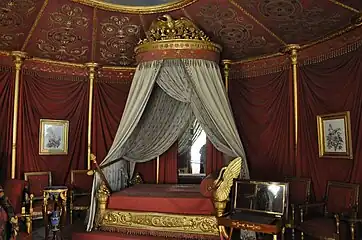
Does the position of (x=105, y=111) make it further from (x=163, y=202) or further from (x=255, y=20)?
(x=255, y=20)

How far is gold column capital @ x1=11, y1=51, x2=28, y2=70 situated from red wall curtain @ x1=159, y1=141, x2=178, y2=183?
3.01m

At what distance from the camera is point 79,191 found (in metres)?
6.38

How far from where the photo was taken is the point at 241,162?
476cm

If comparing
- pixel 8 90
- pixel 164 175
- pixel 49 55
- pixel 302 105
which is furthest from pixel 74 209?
pixel 302 105

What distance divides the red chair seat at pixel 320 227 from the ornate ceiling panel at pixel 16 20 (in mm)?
4842

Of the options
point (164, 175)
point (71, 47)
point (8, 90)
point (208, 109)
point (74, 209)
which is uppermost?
point (71, 47)

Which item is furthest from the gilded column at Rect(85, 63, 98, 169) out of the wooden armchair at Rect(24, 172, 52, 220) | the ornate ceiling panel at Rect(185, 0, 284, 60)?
the ornate ceiling panel at Rect(185, 0, 284, 60)

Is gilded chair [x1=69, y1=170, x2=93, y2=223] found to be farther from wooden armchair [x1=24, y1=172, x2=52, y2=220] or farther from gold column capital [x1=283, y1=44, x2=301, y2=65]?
gold column capital [x1=283, y1=44, x2=301, y2=65]

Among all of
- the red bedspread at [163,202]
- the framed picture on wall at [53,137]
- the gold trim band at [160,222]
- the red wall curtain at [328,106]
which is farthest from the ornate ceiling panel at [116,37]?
the gold trim band at [160,222]

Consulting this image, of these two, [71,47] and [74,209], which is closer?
[74,209]

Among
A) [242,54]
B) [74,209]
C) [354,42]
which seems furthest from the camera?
[242,54]

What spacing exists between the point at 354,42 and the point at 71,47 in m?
4.64

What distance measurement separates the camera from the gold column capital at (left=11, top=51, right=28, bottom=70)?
5914 mm

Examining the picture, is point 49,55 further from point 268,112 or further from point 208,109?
point 268,112
